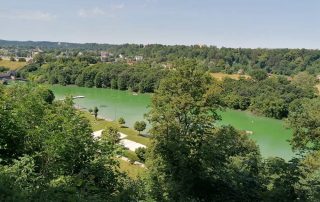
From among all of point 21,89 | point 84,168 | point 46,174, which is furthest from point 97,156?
point 21,89

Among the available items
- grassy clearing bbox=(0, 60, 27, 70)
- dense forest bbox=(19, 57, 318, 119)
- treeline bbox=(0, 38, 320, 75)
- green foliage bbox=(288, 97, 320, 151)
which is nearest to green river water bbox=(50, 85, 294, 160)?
dense forest bbox=(19, 57, 318, 119)

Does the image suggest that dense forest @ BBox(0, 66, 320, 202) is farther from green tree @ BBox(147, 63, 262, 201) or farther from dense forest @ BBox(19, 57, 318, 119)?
dense forest @ BBox(19, 57, 318, 119)

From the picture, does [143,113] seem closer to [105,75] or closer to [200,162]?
[200,162]

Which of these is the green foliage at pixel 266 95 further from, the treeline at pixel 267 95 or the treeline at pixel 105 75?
the treeline at pixel 105 75

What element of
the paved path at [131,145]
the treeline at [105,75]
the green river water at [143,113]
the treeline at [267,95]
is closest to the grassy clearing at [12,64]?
the treeline at [105,75]

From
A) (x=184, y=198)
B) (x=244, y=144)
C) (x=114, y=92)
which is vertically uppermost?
(x=184, y=198)

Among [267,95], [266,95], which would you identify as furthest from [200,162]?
[267,95]

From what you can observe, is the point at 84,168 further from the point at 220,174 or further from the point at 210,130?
the point at 210,130
